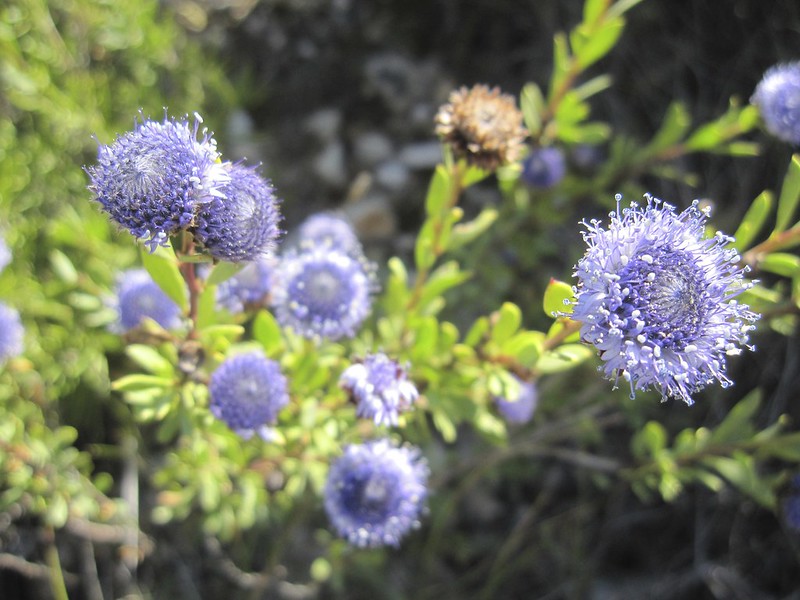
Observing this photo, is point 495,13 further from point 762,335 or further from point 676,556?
point 676,556

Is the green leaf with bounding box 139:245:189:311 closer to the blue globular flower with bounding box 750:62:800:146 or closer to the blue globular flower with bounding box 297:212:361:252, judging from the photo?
the blue globular flower with bounding box 297:212:361:252

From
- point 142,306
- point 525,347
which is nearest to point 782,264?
point 525,347

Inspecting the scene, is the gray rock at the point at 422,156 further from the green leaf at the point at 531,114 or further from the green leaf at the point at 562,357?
the green leaf at the point at 562,357

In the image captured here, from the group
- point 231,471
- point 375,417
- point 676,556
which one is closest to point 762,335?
point 676,556

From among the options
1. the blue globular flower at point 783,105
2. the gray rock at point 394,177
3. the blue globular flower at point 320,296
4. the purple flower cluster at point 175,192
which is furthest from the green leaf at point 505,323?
the gray rock at point 394,177

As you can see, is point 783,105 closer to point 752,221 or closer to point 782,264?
point 752,221

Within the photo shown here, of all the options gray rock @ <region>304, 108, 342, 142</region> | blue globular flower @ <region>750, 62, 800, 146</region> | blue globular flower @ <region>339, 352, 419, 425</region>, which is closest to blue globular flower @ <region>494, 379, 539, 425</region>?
blue globular flower @ <region>339, 352, 419, 425</region>

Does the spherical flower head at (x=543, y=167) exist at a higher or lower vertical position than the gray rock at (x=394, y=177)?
lower
